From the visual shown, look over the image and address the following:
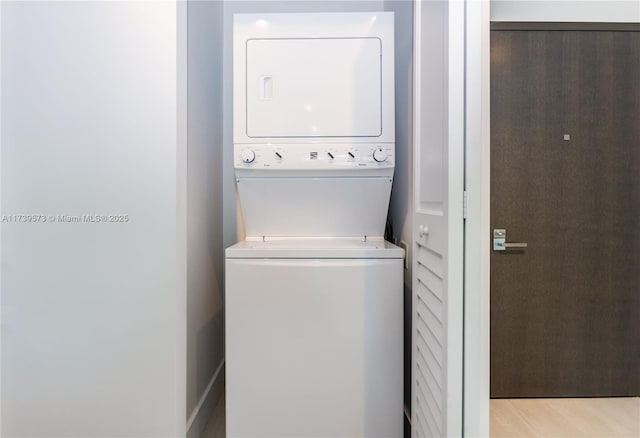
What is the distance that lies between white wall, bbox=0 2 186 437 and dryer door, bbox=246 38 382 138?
405 millimetres

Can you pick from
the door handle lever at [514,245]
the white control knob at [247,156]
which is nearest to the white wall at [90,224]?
the white control knob at [247,156]

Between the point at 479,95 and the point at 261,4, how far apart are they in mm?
1733

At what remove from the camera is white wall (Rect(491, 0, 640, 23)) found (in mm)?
830

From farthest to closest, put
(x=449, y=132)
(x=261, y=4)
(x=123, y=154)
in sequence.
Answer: (x=261, y=4)
(x=123, y=154)
(x=449, y=132)

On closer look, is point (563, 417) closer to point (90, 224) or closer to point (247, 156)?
point (247, 156)

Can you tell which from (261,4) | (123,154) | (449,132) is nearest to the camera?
(449,132)

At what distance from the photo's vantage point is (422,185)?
1283mm

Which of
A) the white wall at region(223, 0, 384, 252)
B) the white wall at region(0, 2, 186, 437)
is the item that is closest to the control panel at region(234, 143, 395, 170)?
the white wall at region(0, 2, 186, 437)

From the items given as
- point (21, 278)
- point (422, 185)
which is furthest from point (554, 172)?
point (21, 278)

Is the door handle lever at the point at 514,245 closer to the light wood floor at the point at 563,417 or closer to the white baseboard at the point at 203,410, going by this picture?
the light wood floor at the point at 563,417

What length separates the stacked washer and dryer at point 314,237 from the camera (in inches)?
54.4

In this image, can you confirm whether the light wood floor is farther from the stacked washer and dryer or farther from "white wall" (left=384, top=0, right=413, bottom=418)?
"white wall" (left=384, top=0, right=413, bottom=418)

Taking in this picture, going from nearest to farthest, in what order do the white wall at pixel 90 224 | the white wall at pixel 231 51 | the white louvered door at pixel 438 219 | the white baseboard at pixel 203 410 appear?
the white louvered door at pixel 438 219, the white wall at pixel 90 224, the white baseboard at pixel 203 410, the white wall at pixel 231 51

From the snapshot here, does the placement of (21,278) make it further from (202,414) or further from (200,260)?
(202,414)
